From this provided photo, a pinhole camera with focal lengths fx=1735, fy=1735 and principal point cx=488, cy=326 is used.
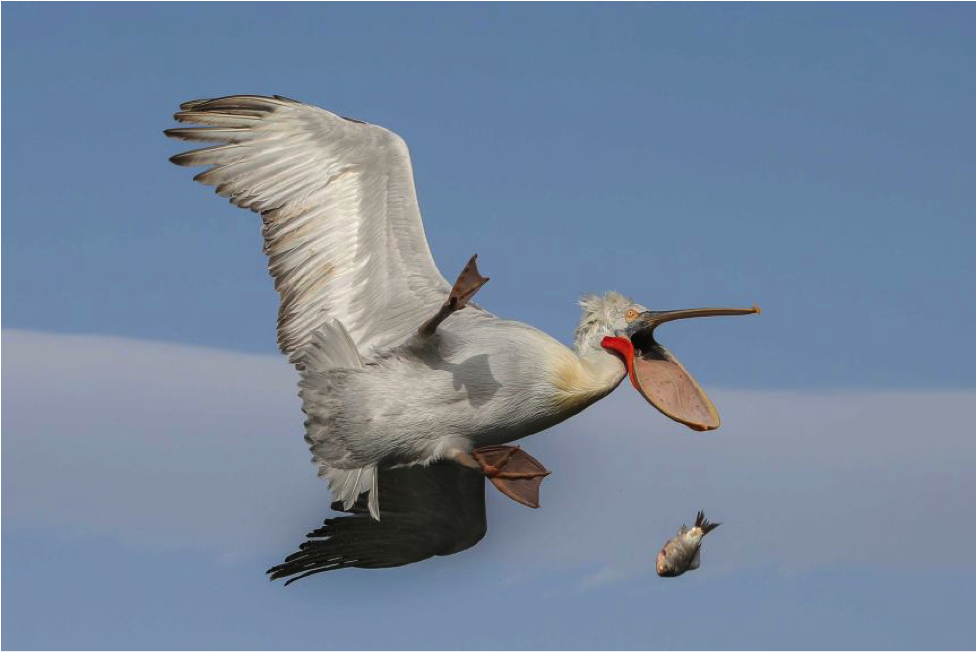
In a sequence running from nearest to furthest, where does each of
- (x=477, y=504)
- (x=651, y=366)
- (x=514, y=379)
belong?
(x=514, y=379), (x=651, y=366), (x=477, y=504)

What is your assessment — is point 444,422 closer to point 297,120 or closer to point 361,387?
point 361,387

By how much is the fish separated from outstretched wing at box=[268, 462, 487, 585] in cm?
153

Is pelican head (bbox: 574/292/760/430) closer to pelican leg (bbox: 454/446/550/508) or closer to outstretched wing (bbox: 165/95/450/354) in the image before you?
pelican leg (bbox: 454/446/550/508)

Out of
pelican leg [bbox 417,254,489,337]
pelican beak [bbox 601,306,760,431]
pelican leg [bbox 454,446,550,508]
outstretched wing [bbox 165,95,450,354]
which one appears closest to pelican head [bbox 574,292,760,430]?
pelican beak [bbox 601,306,760,431]

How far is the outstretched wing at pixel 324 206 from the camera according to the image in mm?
11469

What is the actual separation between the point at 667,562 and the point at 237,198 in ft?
12.4

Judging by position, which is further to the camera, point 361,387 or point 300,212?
point 300,212

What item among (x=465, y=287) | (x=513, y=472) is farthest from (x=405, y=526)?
(x=465, y=287)

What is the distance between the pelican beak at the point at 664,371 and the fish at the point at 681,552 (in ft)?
2.27

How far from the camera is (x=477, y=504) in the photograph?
12328 millimetres

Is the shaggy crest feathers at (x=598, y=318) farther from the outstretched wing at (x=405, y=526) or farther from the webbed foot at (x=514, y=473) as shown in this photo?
the outstretched wing at (x=405, y=526)

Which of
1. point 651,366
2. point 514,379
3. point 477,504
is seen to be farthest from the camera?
point 477,504

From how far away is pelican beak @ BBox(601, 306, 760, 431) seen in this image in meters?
11.1

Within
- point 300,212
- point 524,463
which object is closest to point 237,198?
point 300,212
